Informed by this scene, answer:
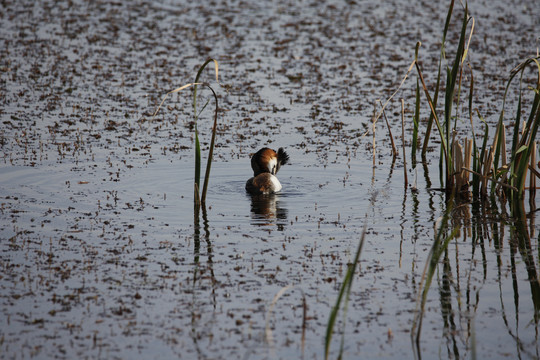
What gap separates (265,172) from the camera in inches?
424

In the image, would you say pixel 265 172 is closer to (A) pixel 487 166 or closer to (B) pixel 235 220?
(B) pixel 235 220

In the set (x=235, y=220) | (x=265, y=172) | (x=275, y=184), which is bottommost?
(x=235, y=220)

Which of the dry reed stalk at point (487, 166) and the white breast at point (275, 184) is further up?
the dry reed stalk at point (487, 166)

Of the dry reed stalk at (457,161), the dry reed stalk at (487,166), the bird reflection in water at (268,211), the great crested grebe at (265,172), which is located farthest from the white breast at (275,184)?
the dry reed stalk at (487,166)

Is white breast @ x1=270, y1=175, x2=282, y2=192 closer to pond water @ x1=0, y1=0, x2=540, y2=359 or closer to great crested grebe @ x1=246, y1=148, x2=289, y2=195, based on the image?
great crested grebe @ x1=246, y1=148, x2=289, y2=195

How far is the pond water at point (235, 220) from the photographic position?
235 inches

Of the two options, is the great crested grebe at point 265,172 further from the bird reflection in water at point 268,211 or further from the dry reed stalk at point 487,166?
the dry reed stalk at point 487,166

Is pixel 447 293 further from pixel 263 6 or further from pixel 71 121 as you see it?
pixel 263 6

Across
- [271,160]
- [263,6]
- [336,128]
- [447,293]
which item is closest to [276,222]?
[271,160]

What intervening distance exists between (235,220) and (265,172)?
1.73 meters

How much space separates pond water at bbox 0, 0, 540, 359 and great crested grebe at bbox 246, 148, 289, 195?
8.8 inches

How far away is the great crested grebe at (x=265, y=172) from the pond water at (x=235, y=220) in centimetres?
22

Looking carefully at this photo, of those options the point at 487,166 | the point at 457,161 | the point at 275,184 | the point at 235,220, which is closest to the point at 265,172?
the point at 275,184

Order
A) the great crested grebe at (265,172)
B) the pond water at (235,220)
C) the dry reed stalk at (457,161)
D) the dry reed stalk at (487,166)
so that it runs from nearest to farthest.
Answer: the pond water at (235,220) < the dry reed stalk at (487,166) < the dry reed stalk at (457,161) < the great crested grebe at (265,172)
